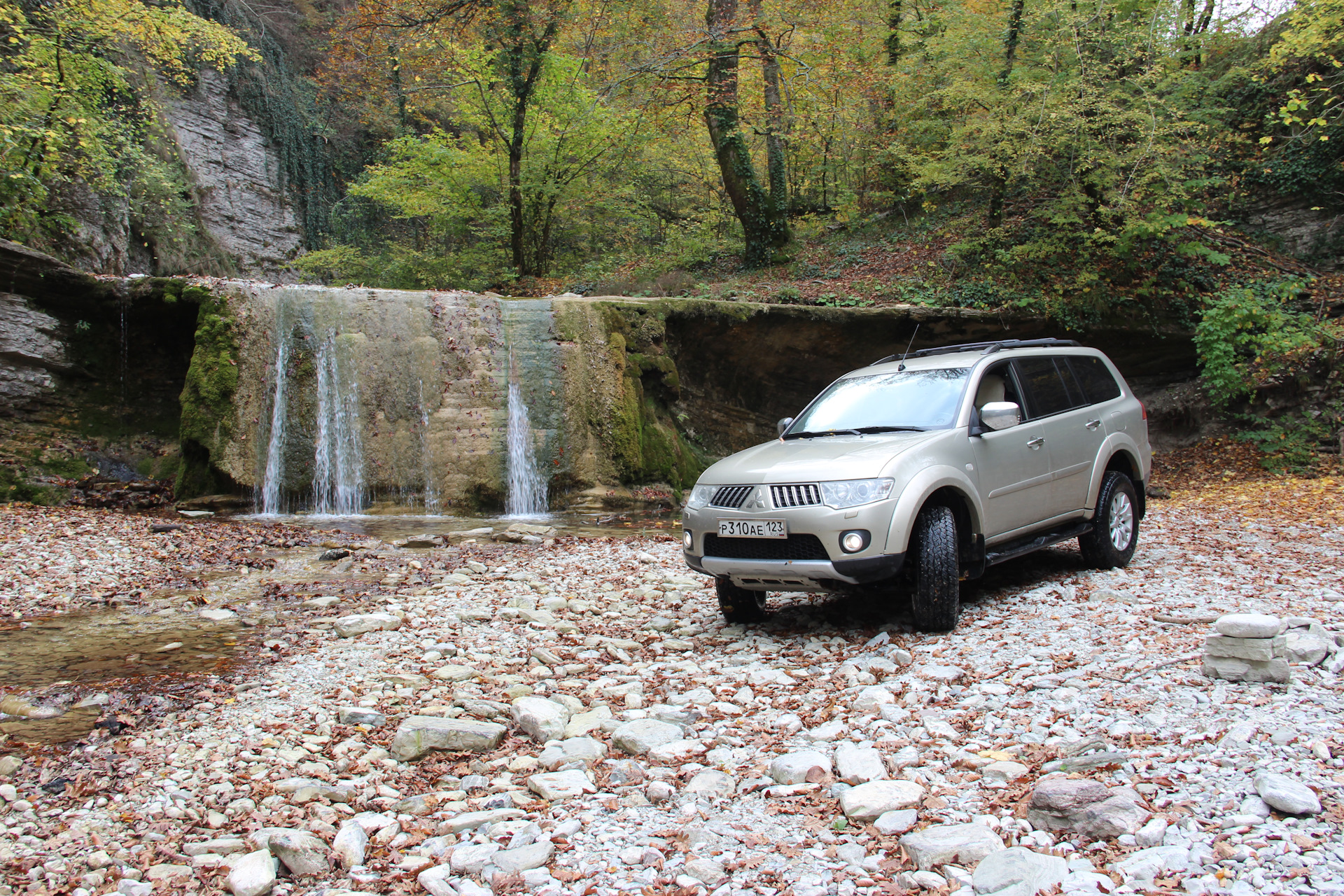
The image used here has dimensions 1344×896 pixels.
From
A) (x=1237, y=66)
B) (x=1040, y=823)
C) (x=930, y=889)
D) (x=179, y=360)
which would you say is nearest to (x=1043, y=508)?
(x=1040, y=823)

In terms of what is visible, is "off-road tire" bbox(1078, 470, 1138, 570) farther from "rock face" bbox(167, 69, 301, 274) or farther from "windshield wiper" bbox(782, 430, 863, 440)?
"rock face" bbox(167, 69, 301, 274)

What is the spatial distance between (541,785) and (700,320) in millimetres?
11922

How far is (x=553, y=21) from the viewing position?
57.0ft

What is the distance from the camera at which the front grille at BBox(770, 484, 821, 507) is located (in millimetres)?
4555

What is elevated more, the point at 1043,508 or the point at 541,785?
the point at 1043,508

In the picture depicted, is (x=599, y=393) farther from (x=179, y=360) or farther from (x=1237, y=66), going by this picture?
(x=1237, y=66)

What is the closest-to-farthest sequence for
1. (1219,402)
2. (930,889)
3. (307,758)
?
(930,889), (307,758), (1219,402)

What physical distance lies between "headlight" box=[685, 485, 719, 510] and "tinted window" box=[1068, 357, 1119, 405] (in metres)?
3.41

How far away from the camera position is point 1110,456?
6199mm

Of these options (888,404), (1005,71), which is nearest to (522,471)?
(888,404)

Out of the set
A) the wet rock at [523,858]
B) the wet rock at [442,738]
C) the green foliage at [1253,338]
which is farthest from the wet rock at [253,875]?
the green foliage at [1253,338]

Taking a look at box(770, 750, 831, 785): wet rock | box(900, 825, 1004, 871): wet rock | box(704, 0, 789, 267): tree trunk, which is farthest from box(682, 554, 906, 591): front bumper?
box(704, 0, 789, 267): tree trunk

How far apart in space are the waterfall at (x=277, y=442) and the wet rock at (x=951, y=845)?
10.6 metres

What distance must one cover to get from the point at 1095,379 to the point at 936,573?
10.2 ft
